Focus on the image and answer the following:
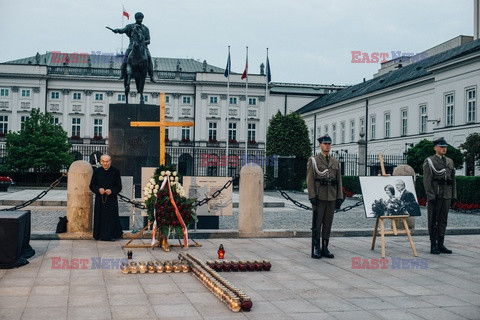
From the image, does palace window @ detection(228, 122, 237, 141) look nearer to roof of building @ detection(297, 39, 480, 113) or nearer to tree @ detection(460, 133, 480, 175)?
roof of building @ detection(297, 39, 480, 113)

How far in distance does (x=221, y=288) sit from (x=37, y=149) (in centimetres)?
4131

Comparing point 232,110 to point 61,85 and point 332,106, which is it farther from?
point 61,85

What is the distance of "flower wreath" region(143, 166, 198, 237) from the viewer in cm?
1016

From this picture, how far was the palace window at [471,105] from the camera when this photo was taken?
122ft

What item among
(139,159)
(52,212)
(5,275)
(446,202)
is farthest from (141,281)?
(52,212)

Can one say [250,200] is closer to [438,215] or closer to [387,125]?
[438,215]

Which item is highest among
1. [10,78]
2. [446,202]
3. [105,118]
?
[10,78]

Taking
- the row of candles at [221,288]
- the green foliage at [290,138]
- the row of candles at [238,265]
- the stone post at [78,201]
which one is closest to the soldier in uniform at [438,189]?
the row of candles at [238,265]

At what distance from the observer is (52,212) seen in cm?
1903

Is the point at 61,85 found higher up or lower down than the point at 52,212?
higher up

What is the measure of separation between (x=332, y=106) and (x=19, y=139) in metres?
35.2

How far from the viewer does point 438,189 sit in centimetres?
1030

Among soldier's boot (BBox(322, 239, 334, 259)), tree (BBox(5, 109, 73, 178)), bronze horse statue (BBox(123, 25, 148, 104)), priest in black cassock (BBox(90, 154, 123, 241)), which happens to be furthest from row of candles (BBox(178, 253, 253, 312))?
tree (BBox(5, 109, 73, 178))

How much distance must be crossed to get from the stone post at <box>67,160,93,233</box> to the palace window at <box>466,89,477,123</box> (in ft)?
104
